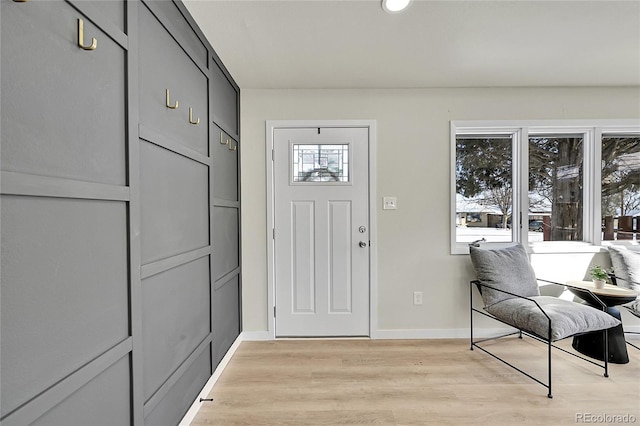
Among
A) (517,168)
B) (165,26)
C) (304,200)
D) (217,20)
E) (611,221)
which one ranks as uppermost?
(217,20)

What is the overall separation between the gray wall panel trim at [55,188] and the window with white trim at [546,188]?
9.10 ft

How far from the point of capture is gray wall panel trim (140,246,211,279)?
1.30 meters

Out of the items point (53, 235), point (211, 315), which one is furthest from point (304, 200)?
point (53, 235)

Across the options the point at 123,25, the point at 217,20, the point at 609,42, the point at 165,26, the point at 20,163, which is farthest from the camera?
the point at 609,42

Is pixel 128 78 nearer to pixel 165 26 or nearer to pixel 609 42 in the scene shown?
pixel 165 26

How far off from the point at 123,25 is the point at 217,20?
772mm

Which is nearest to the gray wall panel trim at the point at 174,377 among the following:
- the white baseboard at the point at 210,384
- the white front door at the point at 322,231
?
the white baseboard at the point at 210,384

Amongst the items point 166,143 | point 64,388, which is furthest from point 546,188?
point 64,388

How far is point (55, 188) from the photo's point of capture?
0.86 metres

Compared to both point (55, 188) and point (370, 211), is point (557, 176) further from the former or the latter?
point (55, 188)

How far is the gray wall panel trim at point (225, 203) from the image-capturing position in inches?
86.1

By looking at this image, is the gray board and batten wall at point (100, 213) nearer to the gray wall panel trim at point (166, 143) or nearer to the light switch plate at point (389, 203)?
the gray wall panel trim at point (166, 143)

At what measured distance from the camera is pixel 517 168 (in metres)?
2.92

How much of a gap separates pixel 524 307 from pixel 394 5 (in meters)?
2.20
